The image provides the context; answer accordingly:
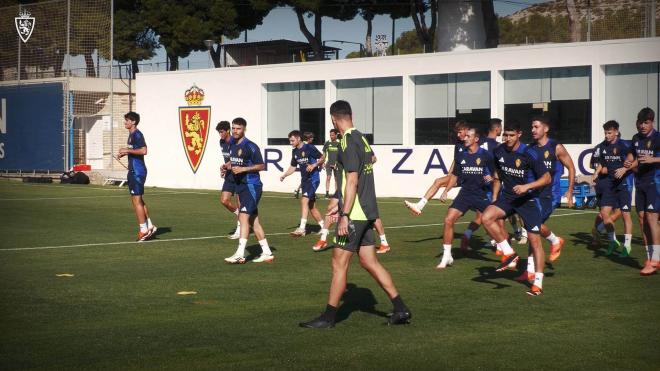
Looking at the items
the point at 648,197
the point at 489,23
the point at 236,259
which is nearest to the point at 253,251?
the point at 236,259

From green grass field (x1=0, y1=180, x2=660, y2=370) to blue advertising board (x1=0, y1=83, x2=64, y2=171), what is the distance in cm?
2690

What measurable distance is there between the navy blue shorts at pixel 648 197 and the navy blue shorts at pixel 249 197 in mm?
5534

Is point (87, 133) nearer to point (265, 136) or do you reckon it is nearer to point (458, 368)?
point (265, 136)

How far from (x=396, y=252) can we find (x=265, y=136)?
23.1 meters

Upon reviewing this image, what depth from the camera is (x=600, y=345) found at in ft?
27.1

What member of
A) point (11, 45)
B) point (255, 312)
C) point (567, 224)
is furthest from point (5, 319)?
point (11, 45)

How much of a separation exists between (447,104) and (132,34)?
129ft

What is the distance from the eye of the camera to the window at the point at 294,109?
1458 inches

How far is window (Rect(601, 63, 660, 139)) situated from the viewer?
1160 inches

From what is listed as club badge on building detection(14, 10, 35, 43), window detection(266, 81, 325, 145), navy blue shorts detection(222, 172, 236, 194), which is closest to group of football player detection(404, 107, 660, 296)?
navy blue shorts detection(222, 172, 236, 194)

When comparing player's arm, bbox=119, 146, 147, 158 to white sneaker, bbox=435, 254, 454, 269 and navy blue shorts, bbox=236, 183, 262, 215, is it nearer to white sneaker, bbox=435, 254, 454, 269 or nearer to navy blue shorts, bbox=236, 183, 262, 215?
navy blue shorts, bbox=236, 183, 262, 215

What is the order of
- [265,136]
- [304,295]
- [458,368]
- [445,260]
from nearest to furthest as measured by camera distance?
[458,368] → [304,295] → [445,260] → [265,136]

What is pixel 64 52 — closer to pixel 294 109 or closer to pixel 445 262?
pixel 294 109

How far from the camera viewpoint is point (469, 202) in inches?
555
